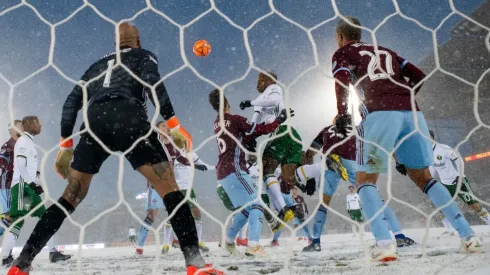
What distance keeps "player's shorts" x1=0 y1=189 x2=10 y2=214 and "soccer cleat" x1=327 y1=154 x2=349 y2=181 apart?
3006 millimetres

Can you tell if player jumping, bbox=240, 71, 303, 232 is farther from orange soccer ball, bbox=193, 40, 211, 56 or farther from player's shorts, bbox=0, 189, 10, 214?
player's shorts, bbox=0, 189, 10, 214

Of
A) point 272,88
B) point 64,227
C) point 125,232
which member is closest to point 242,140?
point 272,88

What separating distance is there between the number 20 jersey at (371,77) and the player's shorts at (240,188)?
4.30 ft

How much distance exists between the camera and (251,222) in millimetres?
3137

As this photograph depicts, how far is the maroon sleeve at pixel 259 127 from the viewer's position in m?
3.39

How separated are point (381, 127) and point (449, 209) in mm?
556

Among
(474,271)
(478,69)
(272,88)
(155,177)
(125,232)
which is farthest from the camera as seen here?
(125,232)

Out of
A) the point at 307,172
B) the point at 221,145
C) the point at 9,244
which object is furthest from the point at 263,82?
the point at 9,244

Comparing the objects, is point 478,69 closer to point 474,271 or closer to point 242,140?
point 242,140

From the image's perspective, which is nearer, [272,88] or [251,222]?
[251,222]

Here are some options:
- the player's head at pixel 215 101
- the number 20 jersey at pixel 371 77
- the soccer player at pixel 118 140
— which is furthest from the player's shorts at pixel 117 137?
the player's head at pixel 215 101

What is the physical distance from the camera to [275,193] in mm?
3688

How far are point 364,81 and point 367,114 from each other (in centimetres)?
19

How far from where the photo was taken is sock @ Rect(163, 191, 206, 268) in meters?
1.63
